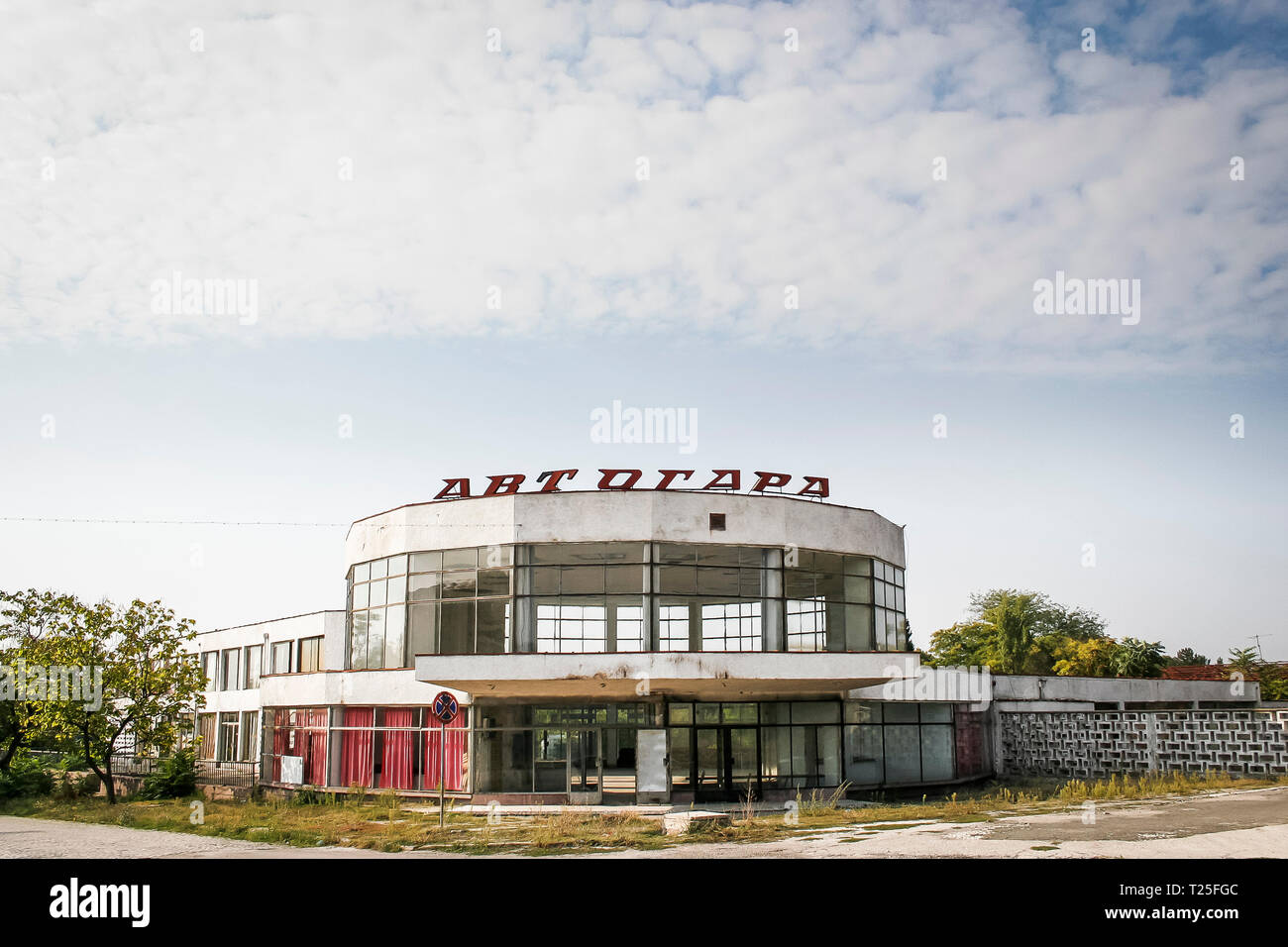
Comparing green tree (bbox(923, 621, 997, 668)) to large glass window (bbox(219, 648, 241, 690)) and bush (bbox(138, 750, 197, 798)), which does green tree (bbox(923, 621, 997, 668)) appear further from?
bush (bbox(138, 750, 197, 798))

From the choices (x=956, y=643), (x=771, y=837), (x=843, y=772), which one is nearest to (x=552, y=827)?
(x=771, y=837)

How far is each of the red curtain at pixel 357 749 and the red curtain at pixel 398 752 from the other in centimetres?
66

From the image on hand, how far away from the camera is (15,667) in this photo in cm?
3359

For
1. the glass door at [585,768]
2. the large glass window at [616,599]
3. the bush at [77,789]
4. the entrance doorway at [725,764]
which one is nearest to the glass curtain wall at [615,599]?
the large glass window at [616,599]

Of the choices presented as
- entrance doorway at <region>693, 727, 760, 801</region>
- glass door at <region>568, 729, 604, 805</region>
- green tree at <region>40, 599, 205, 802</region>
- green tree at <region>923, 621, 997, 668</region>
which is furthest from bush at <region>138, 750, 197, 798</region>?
green tree at <region>923, 621, 997, 668</region>

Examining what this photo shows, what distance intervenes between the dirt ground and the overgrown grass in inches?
32.0

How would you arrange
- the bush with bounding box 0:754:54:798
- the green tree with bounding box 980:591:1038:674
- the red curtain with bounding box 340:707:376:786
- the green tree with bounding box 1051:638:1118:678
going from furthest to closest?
the green tree with bounding box 980:591:1038:674
the green tree with bounding box 1051:638:1118:678
the bush with bounding box 0:754:54:798
the red curtain with bounding box 340:707:376:786

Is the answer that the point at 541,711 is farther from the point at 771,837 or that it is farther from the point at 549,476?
the point at 771,837

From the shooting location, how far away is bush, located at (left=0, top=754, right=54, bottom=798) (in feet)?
116

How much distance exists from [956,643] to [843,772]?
6310 cm

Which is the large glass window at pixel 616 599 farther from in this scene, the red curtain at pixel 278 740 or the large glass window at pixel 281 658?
the large glass window at pixel 281 658

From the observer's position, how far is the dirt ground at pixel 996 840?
56.0 feet
